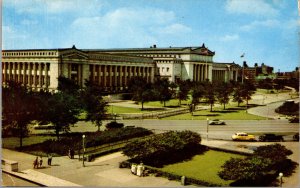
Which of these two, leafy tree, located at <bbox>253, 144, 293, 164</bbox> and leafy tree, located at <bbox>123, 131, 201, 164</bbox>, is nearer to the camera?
leafy tree, located at <bbox>253, 144, 293, 164</bbox>

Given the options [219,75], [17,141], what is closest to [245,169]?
[17,141]

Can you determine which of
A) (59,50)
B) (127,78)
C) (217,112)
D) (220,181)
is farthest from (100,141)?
(127,78)

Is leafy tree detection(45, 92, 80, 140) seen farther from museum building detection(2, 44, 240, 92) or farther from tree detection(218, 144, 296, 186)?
tree detection(218, 144, 296, 186)

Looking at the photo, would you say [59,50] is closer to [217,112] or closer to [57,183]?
[217,112]

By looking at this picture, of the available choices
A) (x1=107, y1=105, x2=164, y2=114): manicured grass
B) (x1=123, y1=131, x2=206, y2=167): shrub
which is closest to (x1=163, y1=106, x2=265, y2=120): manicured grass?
(x1=107, y1=105, x2=164, y2=114): manicured grass

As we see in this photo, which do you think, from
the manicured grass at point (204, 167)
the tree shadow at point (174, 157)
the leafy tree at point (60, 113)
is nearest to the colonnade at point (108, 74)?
the leafy tree at point (60, 113)

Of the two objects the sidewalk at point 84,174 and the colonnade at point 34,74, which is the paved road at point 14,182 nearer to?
the sidewalk at point 84,174

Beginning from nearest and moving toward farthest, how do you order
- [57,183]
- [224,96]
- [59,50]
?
[57,183] < [224,96] < [59,50]
